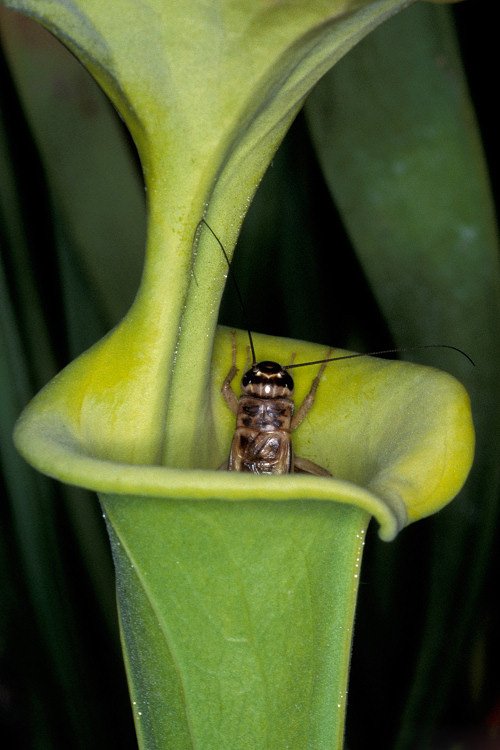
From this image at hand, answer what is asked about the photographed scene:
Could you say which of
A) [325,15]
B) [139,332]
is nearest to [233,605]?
[139,332]

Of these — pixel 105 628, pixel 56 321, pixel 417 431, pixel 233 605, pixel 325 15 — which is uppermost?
pixel 325 15

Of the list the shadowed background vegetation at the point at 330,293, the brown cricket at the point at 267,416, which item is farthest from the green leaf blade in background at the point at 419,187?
the brown cricket at the point at 267,416

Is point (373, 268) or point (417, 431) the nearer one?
point (417, 431)

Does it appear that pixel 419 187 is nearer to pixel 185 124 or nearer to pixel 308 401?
pixel 308 401

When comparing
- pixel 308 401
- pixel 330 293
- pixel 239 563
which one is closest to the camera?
pixel 239 563

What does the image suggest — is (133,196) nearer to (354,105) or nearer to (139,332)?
(354,105)

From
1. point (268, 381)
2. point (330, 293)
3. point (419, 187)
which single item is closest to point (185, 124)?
point (268, 381)

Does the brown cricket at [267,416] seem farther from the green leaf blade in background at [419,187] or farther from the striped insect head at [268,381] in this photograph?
the green leaf blade in background at [419,187]

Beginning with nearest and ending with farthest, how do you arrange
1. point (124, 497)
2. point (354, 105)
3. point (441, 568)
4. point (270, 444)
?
1. point (124, 497)
2. point (270, 444)
3. point (354, 105)
4. point (441, 568)
